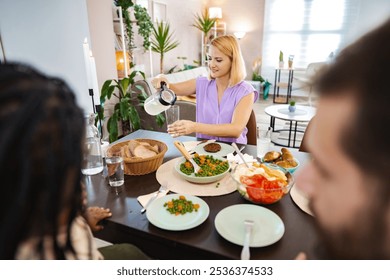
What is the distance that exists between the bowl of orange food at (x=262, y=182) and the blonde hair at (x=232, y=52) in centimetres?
92

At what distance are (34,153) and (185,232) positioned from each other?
0.56m

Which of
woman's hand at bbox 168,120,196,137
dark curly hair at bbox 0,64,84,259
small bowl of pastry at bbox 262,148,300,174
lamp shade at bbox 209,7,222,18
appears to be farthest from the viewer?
lamp shade at bbox 209,7,222,18

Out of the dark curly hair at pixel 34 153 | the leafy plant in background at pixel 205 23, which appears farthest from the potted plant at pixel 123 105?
the leafy plant in background at pixel 205 23

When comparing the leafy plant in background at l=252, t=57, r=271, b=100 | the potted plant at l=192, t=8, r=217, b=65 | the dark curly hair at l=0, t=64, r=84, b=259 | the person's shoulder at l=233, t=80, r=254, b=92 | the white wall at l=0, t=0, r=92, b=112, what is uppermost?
the potted plant at l=192, t=8, r=217, b=65

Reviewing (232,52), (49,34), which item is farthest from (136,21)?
(232,52)

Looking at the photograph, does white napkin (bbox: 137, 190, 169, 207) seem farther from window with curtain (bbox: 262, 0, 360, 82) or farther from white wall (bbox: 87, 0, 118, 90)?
window with curtain (bbox: 262, 0, 360, 82)

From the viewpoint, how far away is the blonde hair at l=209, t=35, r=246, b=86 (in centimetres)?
183

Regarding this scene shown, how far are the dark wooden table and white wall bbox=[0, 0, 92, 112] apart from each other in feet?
3.43

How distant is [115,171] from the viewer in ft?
3.56

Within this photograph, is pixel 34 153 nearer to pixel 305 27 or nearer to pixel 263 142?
pixel 263 142

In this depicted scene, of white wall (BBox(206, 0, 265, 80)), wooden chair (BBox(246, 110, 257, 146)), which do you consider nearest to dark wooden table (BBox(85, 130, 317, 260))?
wooden chair (BBox(246, 110, 257, 146))

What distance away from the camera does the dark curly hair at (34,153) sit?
36 cm

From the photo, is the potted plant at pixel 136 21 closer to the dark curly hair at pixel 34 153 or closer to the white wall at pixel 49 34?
the white wall at pixel 49 34
